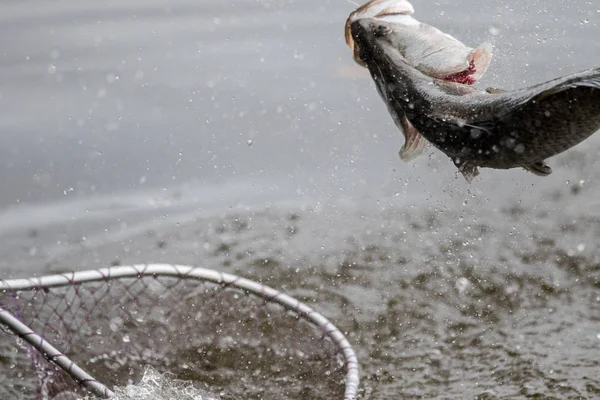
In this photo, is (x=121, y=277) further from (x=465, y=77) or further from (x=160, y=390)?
(x=465, y=77)

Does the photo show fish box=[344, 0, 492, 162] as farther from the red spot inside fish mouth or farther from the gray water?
the gray water

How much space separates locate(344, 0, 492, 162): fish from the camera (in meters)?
2.47

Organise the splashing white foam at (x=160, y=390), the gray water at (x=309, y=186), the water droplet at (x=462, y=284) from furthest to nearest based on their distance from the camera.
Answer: the water droplet at (x=462, y=284) < the gray water at (x=309, y=186) < the splashing white foam at (x=160, y=390)

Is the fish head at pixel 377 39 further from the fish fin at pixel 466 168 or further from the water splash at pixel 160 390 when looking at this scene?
the water splash at pixel 160 390

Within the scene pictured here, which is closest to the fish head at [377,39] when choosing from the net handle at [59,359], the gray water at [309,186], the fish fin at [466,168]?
the fish fin at [466,168]

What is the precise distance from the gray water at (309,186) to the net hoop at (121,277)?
12.9 inches

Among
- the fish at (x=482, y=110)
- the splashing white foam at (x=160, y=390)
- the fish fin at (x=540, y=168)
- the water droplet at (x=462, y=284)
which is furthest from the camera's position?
the water droplet at (x=462, y=284)

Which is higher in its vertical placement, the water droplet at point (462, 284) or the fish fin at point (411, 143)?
the water droplet at point (462, 284)

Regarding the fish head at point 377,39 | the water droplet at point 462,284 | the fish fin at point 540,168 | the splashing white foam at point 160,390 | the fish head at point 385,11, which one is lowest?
the splashing white foam at point 160,390

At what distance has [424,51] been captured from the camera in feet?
8.32

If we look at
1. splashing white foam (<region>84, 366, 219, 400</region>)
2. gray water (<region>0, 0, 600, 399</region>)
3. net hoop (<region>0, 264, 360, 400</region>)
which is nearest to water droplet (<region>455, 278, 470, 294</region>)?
gray water (<region>0, 0, 600, 399</region>)

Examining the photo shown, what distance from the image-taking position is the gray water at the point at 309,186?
388 centimetres

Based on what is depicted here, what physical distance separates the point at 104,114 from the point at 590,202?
9.43 ft

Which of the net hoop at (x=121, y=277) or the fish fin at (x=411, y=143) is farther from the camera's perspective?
the net hoop at (x=121, y=277)
